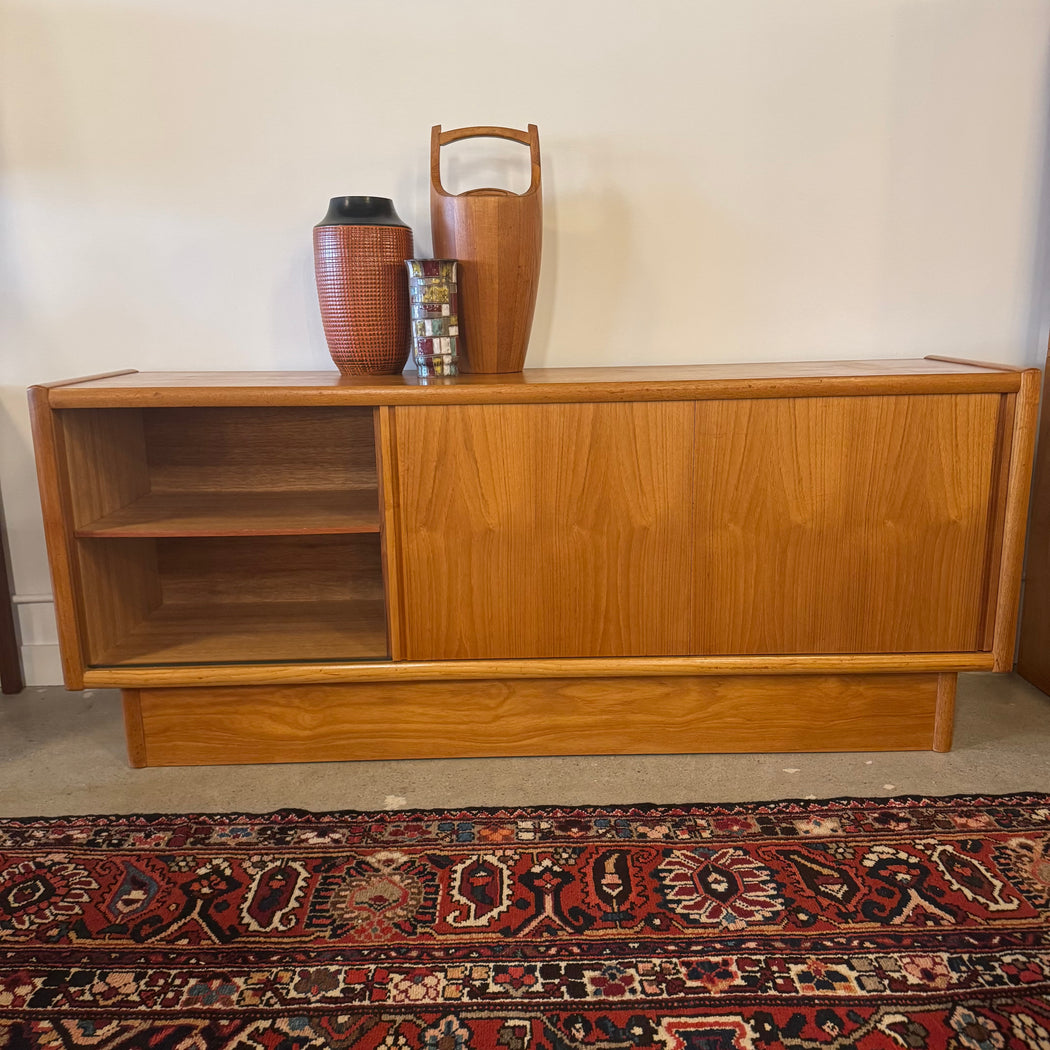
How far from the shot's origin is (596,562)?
5.16 ft

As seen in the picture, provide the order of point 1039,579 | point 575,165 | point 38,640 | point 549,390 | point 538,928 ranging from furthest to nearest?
1. point 38,640
2. point 1039,579
3. point 575,165
4. point 549,390
5. point 538,928

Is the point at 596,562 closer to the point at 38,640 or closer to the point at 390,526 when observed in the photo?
the point at 390,526

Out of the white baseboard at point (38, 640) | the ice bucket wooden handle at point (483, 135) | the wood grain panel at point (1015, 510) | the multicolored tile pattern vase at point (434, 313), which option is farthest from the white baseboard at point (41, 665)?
the wood grain panel at point (1015, 510)

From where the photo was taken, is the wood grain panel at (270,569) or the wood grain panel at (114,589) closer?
the wood grain panel at (114,589)

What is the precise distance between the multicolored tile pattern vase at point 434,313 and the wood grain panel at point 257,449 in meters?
0.28

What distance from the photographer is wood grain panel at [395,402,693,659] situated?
4.96 feet

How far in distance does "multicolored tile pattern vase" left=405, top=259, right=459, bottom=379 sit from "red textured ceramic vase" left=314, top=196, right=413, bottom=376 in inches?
1.7

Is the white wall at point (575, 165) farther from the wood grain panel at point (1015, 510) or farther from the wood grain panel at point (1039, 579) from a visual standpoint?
the wood grain panel at point (1015, 510)

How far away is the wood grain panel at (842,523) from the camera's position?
1513 mm

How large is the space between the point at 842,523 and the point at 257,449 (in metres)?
1.20

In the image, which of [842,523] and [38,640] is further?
[38,640]

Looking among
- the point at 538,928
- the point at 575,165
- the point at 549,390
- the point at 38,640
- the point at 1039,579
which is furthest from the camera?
the point at 38,640

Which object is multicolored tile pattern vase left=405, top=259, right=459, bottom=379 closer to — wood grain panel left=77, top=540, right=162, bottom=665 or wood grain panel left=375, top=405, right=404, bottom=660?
wood grain panel left=375, top=405, right=404, bottom=660

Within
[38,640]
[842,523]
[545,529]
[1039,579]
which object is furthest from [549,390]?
[38,640]
